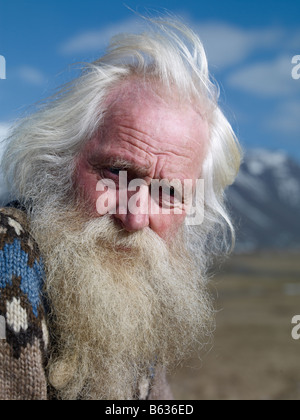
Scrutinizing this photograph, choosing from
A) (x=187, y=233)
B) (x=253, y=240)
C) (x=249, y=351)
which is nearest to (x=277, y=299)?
(x=249, y=351)

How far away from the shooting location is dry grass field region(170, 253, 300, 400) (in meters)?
10.9

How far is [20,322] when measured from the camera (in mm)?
2295

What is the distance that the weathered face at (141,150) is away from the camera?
305cm

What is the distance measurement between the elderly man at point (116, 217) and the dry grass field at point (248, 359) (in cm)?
63

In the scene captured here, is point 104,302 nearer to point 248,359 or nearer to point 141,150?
point 141,150

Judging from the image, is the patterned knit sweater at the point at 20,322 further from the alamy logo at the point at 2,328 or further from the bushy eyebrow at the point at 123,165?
the bushy eyebrow at the point at 123,165

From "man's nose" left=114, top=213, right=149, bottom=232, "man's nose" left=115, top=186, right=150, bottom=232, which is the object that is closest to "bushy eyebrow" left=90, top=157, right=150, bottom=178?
"man's nose" left=115, top=186, right=150, bottom=232

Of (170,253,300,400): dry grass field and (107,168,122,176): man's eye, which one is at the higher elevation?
(170,253,300,400): dry grass field

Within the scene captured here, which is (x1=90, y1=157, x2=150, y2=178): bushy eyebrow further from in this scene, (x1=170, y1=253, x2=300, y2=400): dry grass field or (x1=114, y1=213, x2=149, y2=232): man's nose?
(x1=170, y1=253, x2=300, y2=400): dry grass field

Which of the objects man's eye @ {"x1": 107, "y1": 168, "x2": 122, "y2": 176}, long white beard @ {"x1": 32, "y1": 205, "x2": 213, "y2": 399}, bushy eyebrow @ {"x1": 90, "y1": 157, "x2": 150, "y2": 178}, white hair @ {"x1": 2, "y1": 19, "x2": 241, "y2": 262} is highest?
white hair @ {"x1": 2, "y1": 19, "x2": 241, "y2": 262}

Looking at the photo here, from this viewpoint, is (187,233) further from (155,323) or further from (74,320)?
(74,320)

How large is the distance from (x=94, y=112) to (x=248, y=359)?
1279 cm
